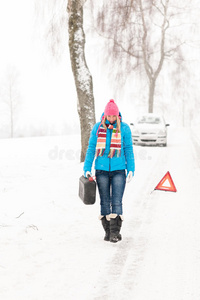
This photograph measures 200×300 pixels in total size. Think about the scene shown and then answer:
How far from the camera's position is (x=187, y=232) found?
16.1 ft

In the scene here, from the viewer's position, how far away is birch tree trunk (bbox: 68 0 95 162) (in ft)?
32.5

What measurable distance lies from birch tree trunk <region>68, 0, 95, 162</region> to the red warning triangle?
3.72 meters

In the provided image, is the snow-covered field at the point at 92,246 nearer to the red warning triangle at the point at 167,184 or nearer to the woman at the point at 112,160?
the red warning triangle at the point at 167,184

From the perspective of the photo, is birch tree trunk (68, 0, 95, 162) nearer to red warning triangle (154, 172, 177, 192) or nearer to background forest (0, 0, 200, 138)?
background forest (0, 0, 200, 138)

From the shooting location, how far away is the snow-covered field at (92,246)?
323 centimetres

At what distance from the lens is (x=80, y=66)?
1014 cm

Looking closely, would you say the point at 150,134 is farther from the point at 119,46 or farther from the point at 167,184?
the point at 167,184

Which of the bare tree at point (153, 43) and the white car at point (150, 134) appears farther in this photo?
the bare tree at point (153, 43)

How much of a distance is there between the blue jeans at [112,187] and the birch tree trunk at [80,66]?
19.9ft

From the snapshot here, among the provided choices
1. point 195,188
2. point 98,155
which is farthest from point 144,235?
point 195,188

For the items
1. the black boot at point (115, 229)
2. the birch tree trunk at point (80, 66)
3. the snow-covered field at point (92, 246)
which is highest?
A: the birch tree trunk at point (80, 66)

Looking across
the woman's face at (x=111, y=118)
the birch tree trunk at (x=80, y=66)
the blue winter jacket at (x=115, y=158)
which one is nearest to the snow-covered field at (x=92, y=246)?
the blue winter jacket at (x=115, y=158)

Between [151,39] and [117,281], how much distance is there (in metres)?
22.6

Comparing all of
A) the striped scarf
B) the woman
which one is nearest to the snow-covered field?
the woman
